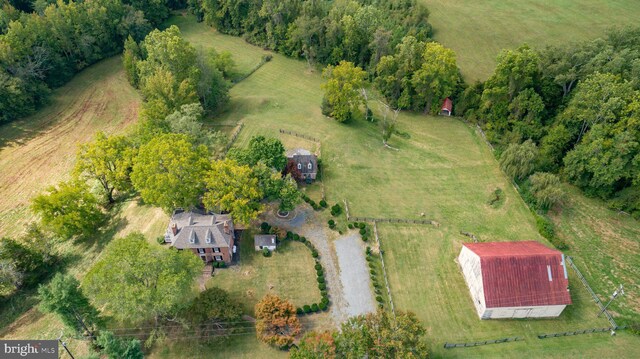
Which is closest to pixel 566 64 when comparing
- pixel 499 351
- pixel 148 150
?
pixel 499 351

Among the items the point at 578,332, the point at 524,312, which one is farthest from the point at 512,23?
the point at 578,332

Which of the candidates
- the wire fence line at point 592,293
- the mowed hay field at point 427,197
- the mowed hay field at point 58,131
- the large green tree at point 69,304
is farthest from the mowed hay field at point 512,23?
the large green tree at point 69,304

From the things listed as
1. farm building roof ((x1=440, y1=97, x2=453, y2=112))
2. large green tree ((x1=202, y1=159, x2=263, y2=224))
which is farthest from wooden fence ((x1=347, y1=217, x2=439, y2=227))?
farm building roof ((x1=440, y1=97, x2=453, y2=112))

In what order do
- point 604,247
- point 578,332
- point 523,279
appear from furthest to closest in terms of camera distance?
1. point 604,247
2. point 523,279
3. point 578,332

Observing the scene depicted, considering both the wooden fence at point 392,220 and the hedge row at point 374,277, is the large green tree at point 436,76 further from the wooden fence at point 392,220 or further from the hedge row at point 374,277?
the hedge row at point 374,277

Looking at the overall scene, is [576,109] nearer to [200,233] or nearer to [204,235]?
[204,235]

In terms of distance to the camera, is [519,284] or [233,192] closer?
[519,284]
